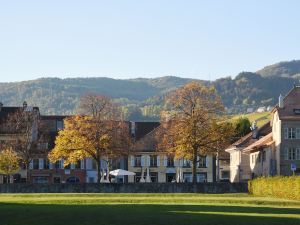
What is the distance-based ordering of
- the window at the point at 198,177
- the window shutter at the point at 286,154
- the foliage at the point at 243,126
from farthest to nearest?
the foliage at the point at 243,126, the window at the point at 198,177, the window shutter at the point at 286,154

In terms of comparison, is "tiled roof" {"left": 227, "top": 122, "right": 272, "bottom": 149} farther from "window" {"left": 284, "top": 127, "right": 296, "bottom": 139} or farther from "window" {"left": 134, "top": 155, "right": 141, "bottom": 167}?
"window" {"left": 284, "top": 127, "right": 296, "bottom": 139}

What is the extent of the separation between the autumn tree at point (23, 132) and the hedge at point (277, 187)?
35541 millimetres

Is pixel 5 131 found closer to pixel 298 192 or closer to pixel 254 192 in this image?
pixel 254 192

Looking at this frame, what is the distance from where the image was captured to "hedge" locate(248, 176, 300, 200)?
6956cm

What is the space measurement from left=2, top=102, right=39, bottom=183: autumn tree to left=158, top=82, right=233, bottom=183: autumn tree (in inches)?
802

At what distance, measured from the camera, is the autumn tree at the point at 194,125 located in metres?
101

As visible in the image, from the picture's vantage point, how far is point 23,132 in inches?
4621

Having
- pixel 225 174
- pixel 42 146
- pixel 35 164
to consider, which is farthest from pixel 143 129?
pixel 225 174

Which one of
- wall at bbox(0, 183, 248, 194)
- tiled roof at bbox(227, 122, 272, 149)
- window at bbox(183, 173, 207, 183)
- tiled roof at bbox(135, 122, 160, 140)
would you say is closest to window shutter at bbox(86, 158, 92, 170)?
tiled roof at bbox(135, 122, 160, 140)

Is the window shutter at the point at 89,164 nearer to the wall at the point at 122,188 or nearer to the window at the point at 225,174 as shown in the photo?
the wall at the point at 122,188

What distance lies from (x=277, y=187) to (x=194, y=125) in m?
26.4

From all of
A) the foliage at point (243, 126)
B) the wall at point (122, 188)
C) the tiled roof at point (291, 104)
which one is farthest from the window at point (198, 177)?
the wall at point (122, 188)

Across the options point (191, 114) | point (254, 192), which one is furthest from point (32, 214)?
point (191, 114)

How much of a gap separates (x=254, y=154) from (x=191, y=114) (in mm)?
33265
